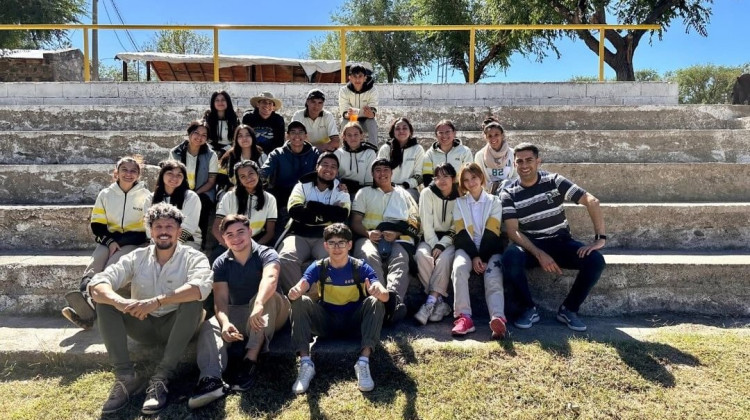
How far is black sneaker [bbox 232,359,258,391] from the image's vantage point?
3.26 meters

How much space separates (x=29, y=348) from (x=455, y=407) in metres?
3.23

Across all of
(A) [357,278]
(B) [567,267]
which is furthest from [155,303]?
(B) [567,267]

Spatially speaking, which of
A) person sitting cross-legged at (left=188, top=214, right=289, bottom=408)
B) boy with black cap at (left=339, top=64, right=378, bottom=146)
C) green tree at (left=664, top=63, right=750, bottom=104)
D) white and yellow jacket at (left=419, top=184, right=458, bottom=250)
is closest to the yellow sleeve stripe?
white and yellow jacket at (left=419, top=184, right=458, bottom=250)

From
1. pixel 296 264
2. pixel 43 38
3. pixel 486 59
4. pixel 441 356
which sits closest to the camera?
pixel 441 356

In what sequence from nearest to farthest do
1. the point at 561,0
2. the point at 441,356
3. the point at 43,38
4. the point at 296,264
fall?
the point at 441,356
the point at 296,264
the point at 561,0
the point at 43,38

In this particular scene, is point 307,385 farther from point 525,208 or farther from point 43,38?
point 43,38

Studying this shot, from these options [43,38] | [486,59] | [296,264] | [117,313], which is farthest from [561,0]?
[43,38]

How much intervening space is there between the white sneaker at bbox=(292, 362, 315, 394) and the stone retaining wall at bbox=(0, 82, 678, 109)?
5898 mm

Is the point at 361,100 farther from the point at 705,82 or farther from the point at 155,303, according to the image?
the point at 705,82

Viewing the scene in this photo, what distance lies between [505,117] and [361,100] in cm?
254

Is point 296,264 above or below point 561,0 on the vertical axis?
below

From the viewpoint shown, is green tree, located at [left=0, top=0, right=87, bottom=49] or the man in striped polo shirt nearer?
the man in striped polo shirt

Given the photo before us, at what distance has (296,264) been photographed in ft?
13.7

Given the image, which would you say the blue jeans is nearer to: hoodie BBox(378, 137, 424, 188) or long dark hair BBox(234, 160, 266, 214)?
hoodie BBox(378, 137, 424, 188)
